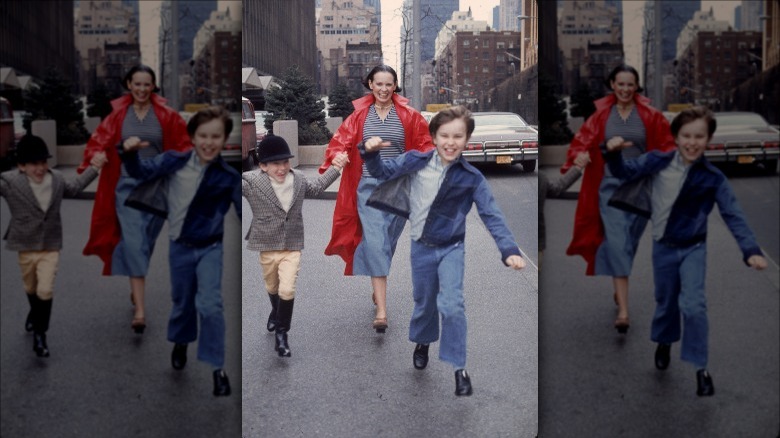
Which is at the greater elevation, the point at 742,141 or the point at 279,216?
the point at 742,141

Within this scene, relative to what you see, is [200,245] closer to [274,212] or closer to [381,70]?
[274,212]

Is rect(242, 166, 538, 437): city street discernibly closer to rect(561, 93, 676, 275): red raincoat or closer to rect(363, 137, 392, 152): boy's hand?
rect(561, 93, 676, 275): red raincoat

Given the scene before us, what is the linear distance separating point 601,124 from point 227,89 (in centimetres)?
180

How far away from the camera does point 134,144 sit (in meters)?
4.62

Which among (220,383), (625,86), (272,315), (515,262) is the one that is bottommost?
(220,383)

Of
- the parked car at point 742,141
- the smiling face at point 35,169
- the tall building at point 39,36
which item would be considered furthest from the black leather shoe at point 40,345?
the parked car at point 742,141

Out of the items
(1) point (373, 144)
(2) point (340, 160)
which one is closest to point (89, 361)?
(2) point (340, 160)

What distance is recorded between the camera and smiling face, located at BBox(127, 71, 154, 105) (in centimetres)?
461

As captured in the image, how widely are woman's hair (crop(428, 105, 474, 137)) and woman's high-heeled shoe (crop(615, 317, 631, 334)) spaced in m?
1.20


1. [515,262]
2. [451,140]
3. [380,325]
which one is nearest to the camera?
[515,262]

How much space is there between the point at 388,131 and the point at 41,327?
1969 millimetres

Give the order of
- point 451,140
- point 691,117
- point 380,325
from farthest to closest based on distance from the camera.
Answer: point 380,325 → point 451,140 → point 691,117

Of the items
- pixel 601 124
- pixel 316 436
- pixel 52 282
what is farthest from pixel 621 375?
pixel 52 282

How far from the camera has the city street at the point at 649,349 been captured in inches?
182
